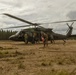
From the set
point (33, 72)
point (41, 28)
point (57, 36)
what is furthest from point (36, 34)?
point (33, 72)

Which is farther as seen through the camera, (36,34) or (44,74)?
(36,34)

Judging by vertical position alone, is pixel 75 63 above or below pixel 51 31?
below

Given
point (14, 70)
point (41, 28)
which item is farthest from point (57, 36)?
point (14, 70)

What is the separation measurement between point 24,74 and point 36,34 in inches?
1000

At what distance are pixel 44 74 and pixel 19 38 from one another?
2561 cm

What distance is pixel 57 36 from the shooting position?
1500 inches

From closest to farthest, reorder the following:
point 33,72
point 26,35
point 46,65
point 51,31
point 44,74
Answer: point 44,74 → point 33,72 → point 46,65 → point 26,35 → point 51,31

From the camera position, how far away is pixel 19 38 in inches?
1361

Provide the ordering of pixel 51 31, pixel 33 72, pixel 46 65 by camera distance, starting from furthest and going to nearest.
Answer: pixel 51 31 → pixel 46 65 → pixel 33 72

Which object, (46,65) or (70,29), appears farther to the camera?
(70,29)

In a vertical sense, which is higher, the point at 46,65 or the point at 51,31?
the point at 51,31

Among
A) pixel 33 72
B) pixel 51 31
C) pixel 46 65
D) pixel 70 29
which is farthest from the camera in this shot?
pixel 70 29

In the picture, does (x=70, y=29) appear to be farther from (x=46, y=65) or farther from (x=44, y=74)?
(x=44, y=74)

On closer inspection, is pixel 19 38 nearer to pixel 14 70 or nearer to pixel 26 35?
pixel 26 35
